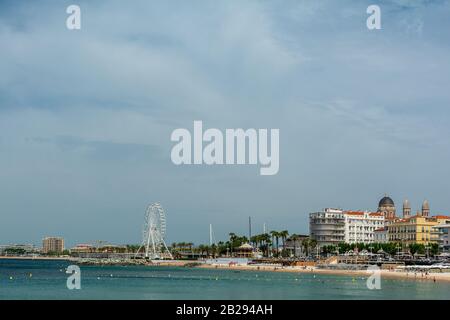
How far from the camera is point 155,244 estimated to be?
163 m

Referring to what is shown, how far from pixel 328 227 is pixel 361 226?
8.97 metres

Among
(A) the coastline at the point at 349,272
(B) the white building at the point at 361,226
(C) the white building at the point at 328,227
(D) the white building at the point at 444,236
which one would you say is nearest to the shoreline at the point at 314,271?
(A) the coastline at the point at 349,272

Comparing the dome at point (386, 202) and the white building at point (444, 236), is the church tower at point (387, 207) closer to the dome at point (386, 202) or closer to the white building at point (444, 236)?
the dome at point (386, 202)

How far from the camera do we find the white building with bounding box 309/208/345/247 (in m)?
162

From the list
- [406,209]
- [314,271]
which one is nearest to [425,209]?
[406,209]

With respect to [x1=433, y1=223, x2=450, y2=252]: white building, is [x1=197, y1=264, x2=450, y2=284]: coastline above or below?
below

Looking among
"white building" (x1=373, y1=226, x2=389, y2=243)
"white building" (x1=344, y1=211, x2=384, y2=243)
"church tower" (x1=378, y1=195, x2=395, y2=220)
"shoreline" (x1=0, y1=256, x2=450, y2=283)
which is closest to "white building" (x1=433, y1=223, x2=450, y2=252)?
"white building" (x1=373, y1=226, x2=389, y2=243)

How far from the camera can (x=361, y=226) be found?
165250 millimetres

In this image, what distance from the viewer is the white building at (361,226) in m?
164

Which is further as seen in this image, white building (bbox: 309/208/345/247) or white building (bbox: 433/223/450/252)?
white building (bbox: 309/208/345/247)

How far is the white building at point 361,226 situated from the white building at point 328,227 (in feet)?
4.91

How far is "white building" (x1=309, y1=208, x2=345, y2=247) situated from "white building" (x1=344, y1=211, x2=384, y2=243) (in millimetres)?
1497

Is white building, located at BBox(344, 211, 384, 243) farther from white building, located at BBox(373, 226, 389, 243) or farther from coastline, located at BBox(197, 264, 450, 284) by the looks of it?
coastline, located at BBox(197, 264, 450, 284)
